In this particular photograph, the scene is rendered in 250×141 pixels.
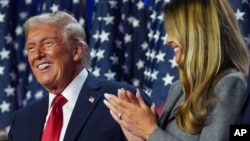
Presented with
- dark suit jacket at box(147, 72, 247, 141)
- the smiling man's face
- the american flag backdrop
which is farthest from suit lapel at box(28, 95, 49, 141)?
the american flag backdrop

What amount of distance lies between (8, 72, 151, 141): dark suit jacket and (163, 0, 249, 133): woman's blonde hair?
20.9 inches

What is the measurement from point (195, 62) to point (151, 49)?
164cm

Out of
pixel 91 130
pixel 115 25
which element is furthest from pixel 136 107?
pixel 115 25

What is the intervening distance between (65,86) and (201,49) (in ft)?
2.48

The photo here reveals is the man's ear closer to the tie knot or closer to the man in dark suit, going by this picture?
the man in dark suit

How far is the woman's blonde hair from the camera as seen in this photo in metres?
1.52

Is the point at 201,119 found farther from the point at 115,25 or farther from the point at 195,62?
the point at 115,25

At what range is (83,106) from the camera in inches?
81.8

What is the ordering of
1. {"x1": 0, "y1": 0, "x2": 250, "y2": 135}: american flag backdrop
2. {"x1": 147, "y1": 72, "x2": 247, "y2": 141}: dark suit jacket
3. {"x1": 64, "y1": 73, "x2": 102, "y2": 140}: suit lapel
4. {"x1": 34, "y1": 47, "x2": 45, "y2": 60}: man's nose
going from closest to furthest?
{"x1": 147, "y1": 72, "x2": 247, "y2": 141}: dark suit jacket, {"x1": 64, "y1": 73, "x2": 102, "y2": 140}: suit lapel, {"x1": 34, "y1": 47, "x2": 45, "y2": 60}: man's nose, {"x1": 0, "y1": 0, "x2": 250, "y2": 135}: american flag backdrop

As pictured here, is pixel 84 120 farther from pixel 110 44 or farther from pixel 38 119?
pixel 110 44

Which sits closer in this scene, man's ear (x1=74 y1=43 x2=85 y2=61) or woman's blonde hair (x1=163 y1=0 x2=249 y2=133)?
woman's blonde hair (x1=163 y1=0 x2=249 y2=133)

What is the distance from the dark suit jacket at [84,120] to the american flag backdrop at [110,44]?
919 millimetres

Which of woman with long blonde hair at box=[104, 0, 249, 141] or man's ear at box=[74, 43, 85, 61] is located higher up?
woman with long blonde hair at box=[104, 0, 249, 141]

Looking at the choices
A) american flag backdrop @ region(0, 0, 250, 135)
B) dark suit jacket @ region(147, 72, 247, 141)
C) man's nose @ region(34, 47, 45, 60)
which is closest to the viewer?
dark suit jacket @ region(147, 72, 247, 141)
